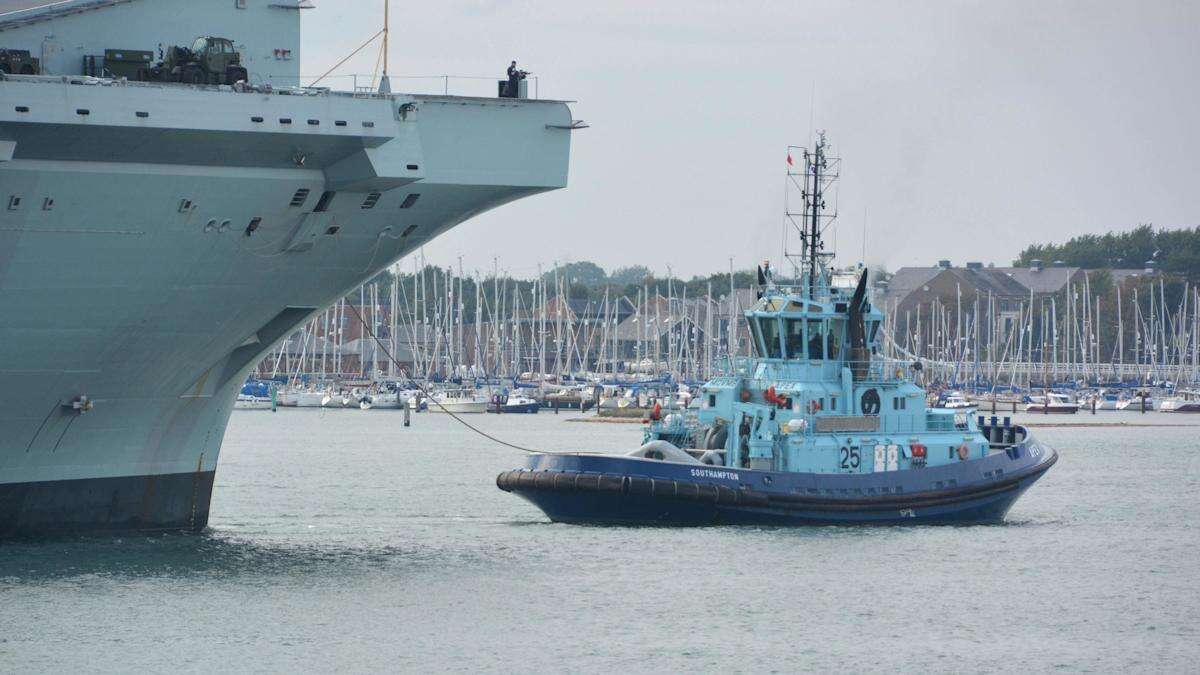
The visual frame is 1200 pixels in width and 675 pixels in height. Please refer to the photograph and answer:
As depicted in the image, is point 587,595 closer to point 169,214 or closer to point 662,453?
point 662,453

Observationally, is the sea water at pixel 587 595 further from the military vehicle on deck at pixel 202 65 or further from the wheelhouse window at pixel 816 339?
the military vehicle on deck at pixel 202 65

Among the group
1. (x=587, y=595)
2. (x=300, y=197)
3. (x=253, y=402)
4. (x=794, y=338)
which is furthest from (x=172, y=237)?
(x=253, y=402)

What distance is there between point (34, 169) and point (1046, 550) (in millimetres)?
17797

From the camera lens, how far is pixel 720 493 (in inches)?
1219

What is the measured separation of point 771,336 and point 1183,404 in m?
79.8

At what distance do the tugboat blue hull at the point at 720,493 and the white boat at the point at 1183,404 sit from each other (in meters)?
77.9

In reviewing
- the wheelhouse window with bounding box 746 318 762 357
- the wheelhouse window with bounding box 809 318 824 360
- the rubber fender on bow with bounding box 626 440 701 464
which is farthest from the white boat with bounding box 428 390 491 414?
the rubber fender on bow with bounding box 626 440 701 464

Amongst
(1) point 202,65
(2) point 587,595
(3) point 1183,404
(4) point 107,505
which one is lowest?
(2) point 587,595

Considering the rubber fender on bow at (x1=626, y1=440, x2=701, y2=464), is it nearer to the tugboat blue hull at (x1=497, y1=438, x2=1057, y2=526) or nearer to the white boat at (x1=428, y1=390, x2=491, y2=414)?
the tugboat blue hull at (x1=497, y1=438, x2=1057, y2=526)

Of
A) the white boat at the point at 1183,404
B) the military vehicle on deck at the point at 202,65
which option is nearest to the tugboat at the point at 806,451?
the military vehicle on deck at the point at 202,65

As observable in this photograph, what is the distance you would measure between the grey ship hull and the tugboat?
6493mm

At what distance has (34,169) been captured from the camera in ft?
73.4

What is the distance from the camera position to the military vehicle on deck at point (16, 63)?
74.5ft

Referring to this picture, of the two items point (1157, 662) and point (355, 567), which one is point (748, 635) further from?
point (355, 567)
